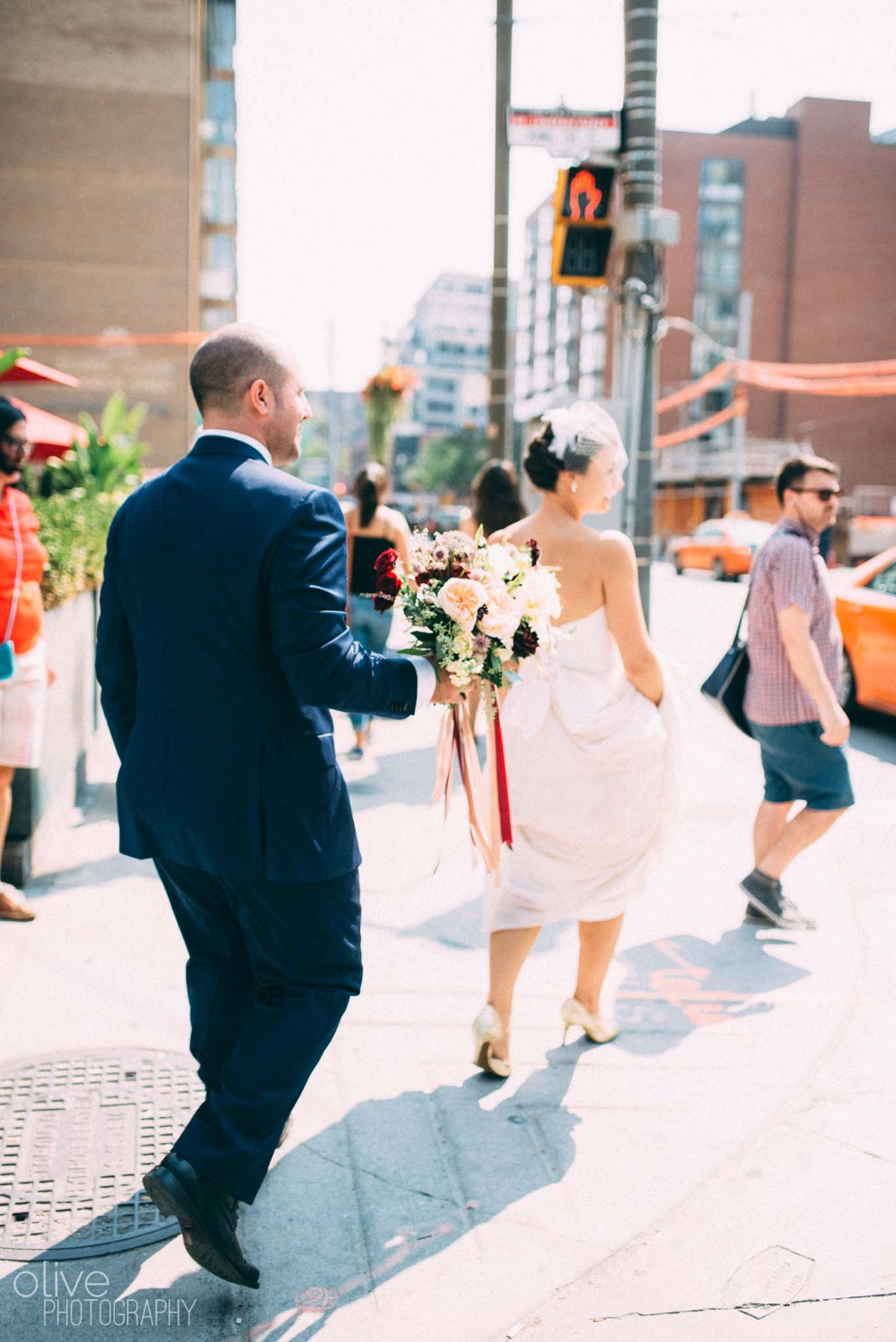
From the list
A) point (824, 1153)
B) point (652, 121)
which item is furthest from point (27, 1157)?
point (652, 121)

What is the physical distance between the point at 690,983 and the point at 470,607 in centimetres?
229

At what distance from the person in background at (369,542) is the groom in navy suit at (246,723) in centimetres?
529

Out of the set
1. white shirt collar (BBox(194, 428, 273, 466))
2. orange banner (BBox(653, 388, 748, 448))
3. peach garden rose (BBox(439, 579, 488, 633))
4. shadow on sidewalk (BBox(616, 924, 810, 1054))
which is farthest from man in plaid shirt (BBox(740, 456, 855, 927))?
orange banner (BBox(653, 388, 748, 448))

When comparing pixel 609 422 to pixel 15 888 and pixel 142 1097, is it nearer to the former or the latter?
pixel 142 1097

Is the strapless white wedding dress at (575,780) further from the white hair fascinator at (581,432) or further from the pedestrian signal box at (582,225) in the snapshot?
the pedestrian signal box at (582,225)

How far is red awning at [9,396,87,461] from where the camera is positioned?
10.7 m

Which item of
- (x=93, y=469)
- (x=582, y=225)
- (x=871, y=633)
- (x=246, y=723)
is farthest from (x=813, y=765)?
(x=93, y=469)

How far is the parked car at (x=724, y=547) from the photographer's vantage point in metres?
29.8

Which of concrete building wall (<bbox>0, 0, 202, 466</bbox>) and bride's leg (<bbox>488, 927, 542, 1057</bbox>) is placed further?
concrete building wall (<bbox>0, 0, 202, 466</bbox>)

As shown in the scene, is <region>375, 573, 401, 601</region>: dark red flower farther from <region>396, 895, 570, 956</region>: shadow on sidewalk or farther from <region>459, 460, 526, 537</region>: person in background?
<region>459, 460, 526, 537</region>: person in background

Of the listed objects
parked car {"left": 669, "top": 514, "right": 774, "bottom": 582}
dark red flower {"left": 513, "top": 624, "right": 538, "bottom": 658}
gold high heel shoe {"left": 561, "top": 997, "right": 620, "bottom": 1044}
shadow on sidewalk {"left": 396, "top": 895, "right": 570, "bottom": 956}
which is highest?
dark red flower {"left": 513, "top": 624, "right": 538, "bottom": 658}

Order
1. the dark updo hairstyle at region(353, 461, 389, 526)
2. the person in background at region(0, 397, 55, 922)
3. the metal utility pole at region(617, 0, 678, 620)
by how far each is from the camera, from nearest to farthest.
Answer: the person in background at region(0, 397, 55, 922) → the metal utility pole at region(617, 0, 678, 620) → the dark updo hairstyle at region(353, 461, 389, 526)

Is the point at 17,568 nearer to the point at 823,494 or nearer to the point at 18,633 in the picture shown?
the point at 18,633

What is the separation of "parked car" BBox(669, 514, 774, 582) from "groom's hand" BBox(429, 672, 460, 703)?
88.8 feet
